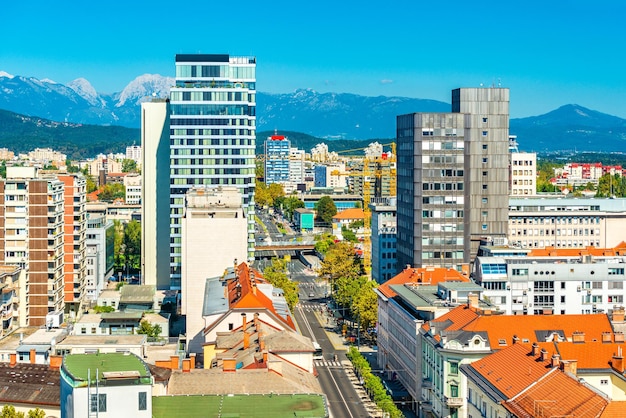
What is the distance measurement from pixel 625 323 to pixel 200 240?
136 feet

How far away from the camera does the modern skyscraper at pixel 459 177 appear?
11400 centimetres

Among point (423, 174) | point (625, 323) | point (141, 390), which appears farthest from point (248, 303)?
point (423, 174)

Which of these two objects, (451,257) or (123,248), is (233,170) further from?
(123,248)

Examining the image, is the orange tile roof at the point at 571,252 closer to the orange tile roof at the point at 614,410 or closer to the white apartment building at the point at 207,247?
the white apartment building at the point at 207,247

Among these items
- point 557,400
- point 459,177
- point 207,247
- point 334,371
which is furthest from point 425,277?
point 557,400

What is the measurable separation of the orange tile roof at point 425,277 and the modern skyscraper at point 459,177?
7.62 m

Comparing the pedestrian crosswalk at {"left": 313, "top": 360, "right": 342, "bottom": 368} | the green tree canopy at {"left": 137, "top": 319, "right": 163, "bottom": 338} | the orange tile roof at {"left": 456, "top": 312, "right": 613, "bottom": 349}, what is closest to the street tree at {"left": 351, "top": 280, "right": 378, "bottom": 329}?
the pedestrian crosswalk at {"left": 313, "top": 360, "right": 342, "bottom": 368}

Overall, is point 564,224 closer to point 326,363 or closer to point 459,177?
point 459,177

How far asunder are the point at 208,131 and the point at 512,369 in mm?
73032

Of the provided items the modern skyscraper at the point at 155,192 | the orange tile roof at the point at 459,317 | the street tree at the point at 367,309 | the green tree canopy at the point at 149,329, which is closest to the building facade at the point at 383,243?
the street tree at the point at 367,309

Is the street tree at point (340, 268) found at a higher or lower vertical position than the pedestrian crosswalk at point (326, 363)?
higher

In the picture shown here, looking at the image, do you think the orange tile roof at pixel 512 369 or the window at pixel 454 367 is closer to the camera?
the orange tile roof at pixel 512 369

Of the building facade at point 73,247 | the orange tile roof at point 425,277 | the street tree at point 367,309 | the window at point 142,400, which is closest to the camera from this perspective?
the window at point 142,400

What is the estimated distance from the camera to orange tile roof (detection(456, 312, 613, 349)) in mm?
75188
